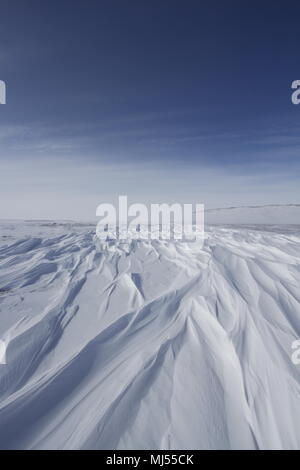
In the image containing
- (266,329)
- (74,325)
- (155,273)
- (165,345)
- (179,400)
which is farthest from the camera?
(155,273)

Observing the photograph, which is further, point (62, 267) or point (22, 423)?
point (62, 267)

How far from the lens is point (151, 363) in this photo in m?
2.13

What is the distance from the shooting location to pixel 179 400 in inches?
69.6

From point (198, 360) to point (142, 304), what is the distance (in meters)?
1.32

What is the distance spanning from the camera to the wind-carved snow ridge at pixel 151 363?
5.12 feet

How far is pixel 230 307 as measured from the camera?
3.18 metres

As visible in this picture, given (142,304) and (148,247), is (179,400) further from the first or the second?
(148,247)

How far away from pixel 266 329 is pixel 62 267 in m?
4.11

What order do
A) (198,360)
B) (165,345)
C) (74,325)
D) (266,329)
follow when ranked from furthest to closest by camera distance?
(74,325) < (266,329) < (165,345) < (198,360)

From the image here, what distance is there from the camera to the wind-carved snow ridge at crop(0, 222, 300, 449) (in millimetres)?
1560
